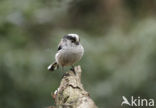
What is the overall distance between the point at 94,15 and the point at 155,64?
2.20 meters

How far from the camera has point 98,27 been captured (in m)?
8.61

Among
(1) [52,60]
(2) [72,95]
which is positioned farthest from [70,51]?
(2) [72,95]

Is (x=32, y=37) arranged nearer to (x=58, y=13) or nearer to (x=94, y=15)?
(x=58, y=13)

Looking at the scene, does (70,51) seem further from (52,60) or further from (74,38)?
(52,60)

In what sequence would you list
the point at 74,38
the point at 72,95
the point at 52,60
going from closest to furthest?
1. the point at 72,95
2. the point at 74,38
3. the point at 52,60

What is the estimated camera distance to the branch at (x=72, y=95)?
254cm

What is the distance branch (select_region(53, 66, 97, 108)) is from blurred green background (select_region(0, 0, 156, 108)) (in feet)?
9.68

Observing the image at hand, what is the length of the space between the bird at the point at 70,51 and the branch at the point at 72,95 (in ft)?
4.05

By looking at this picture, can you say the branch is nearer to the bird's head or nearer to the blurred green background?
the bird's head

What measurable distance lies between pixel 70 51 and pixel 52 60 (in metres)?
1.47

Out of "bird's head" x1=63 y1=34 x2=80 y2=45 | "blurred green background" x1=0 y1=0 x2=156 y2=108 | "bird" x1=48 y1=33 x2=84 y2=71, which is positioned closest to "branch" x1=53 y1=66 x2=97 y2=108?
"bird" x1=48 y1=33 x2=84 y2=71

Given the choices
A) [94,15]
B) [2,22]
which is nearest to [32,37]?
[2,22]

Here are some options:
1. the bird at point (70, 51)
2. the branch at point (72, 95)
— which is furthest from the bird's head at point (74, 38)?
the branch at point (72, 95)

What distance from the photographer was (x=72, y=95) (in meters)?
2.80
